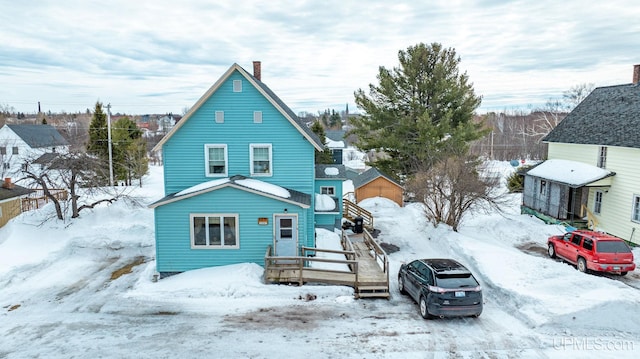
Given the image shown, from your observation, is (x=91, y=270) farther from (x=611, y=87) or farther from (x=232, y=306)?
(x=611, y=87)

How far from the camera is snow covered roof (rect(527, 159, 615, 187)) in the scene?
928 inches

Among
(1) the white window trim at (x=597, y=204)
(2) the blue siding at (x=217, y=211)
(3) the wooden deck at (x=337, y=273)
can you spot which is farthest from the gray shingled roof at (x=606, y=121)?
(2) the blue siding at (x=217, y=211)

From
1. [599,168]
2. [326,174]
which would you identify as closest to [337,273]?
[326,174]

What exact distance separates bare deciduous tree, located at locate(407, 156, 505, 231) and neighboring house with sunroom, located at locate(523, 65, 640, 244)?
4.92 meters

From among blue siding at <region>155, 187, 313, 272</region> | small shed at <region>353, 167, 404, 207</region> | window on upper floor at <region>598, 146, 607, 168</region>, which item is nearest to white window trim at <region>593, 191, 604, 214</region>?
window on upper floor at <region>598, 146, 607, 168</region>

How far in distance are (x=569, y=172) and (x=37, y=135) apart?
222ft

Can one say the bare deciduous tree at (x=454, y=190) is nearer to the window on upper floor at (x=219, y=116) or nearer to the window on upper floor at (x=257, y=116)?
the window on upper floor at (x=257, y=116)

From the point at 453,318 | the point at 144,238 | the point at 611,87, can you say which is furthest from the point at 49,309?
the point at 611,87

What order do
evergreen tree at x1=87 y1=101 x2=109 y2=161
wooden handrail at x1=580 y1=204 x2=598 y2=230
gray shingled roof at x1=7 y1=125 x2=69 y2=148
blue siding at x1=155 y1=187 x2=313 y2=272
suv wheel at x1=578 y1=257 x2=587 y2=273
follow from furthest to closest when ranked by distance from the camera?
gray shingled roof at x1=7 y1=125 x2=69 y2=148
evergreen tree at x1=87 y1=101 x2=109 y2=161
wooden handrail at x1=580 y1=204 x2=598 y2=230
suv wheel at x1=578 y1=257 x2=587 y2=273
blue siding at x1=155 y1=187 x2=313 y2=272

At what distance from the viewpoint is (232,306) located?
14.2 m

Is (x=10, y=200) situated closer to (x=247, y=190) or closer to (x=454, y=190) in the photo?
(x=247, y=190)

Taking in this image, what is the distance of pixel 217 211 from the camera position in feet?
55.8

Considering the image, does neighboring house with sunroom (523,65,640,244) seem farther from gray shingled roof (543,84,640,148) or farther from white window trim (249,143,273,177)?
white window trim (249,143,273,177)

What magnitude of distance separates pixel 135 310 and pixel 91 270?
6.04m
